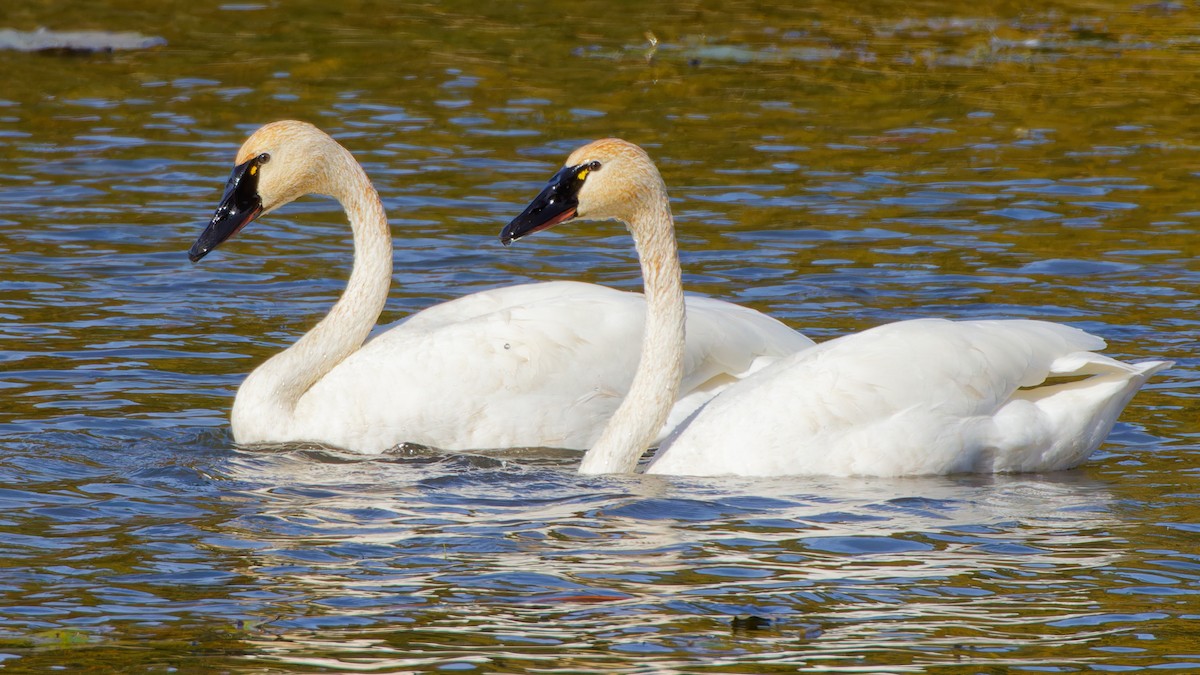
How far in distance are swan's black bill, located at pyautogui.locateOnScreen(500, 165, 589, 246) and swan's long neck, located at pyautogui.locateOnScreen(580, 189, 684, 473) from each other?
0.97 feet

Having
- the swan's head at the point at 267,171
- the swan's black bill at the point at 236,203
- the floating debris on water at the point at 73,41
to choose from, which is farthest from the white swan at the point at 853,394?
the floating debris on water at the point at 73,41

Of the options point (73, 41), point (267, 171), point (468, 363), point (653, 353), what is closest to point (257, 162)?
point (267, 171)

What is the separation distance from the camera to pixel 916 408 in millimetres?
7945

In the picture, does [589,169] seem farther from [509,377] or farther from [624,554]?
[624,554]

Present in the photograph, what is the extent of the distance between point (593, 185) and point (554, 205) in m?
0.19

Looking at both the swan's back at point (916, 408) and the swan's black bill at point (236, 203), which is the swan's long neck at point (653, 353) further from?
the swan's black bill at point (236, 203)

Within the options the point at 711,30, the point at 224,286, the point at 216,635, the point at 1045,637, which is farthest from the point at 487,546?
the point at 711,30

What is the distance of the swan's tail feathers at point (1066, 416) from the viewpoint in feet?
26.5

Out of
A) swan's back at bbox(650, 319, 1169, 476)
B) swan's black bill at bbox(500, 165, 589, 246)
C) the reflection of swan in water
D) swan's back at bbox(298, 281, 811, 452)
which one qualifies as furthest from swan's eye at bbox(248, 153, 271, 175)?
swan's back at bbox(650, 319, 1169, 476)

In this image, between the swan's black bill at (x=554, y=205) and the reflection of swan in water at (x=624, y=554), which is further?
the swan's black bill at (x=554, y=205)

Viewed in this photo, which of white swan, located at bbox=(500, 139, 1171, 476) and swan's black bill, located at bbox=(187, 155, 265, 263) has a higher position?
swan's black bill, located at bbox=(187, 155, 265, 263)

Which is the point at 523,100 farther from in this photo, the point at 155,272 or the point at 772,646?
the point at 772,646

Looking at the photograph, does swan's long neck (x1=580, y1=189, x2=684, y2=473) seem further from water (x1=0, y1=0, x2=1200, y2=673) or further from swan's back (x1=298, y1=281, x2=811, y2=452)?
swan's back (x1=298, y1=281, x2=811, y2=452)

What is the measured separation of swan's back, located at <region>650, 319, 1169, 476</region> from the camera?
7.94m
